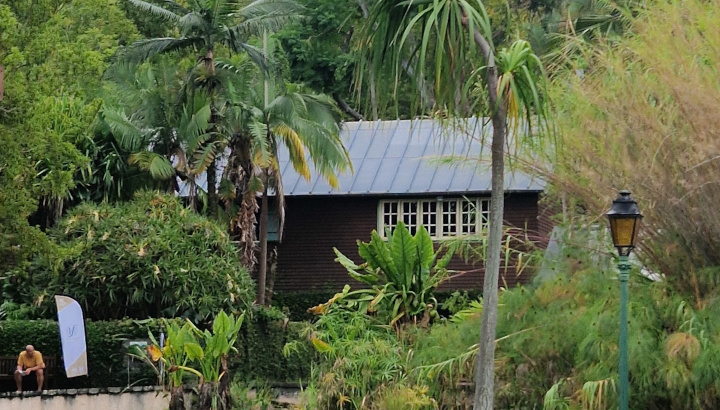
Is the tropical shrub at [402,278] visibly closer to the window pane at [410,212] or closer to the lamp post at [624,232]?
the window pane at [410,212]

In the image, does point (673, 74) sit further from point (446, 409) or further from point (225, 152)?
point (225, 152)

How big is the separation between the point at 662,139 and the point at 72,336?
420 inches

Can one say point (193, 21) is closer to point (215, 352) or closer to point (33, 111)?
point (33, 111)

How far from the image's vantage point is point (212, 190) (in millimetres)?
28000

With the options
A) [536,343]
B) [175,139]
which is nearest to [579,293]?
[536,343]

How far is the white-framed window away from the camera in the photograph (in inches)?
1149

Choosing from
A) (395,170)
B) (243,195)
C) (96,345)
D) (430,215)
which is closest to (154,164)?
(243,195)

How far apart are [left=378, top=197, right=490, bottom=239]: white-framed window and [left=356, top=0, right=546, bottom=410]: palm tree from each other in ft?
47.5

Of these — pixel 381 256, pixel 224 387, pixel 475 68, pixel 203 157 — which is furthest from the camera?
pixel 203 157

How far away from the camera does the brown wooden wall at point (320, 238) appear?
30172 mm

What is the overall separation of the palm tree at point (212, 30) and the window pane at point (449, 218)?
5.36 m

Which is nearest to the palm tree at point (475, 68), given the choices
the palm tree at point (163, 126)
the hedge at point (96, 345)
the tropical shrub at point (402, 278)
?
the tropical shrub at point (402, 278)

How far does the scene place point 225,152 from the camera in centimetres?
2889

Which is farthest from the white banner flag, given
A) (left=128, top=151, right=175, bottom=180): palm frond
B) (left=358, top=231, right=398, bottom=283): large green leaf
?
(left=128, top=151, right=175, bottom=180): palm frond
